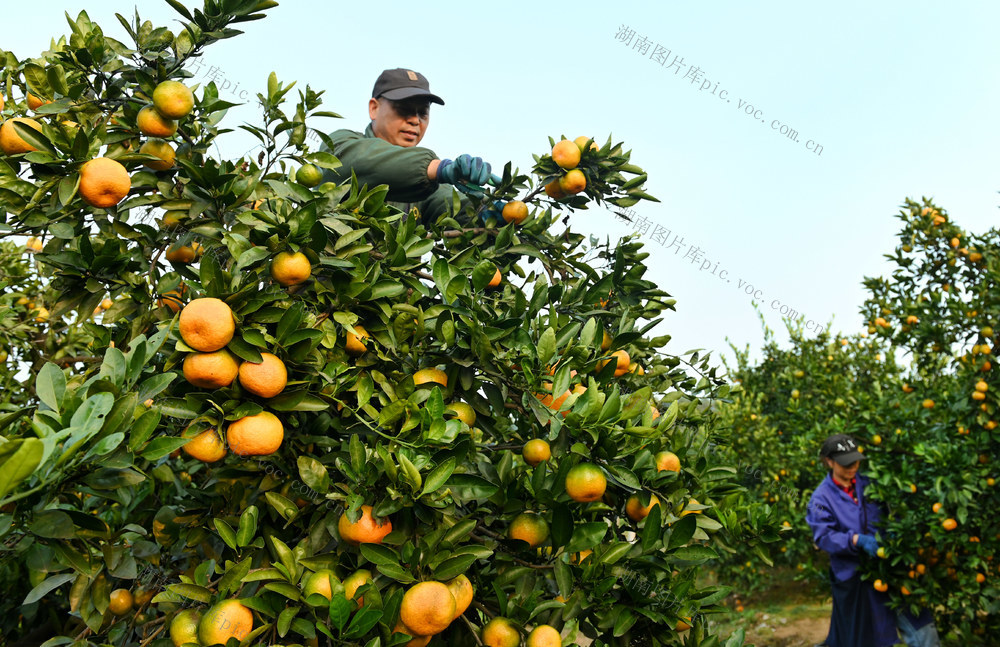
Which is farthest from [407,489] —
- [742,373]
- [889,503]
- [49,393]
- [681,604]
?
[742,373]

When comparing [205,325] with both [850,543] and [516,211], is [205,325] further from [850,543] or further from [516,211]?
[850,543]

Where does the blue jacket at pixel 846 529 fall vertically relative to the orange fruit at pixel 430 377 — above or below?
below

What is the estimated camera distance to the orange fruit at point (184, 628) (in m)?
1.27

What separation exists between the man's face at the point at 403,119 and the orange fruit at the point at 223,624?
6.68ft

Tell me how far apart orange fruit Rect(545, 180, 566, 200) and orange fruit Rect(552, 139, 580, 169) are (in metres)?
0.08

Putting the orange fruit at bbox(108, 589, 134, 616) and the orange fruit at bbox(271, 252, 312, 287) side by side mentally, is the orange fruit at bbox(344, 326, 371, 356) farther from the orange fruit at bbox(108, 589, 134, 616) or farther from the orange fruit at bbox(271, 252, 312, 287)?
the orange fruit at bbox(108, 589, 134, 616)

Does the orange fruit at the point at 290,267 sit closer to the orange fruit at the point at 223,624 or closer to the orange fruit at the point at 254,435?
the orange fruit at the point at 254,435

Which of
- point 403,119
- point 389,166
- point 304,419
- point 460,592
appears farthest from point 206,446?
point 403,119

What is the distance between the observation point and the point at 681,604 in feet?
4.98

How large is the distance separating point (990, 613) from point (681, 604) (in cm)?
382

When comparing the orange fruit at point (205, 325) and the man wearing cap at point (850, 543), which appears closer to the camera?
the orange fruit at point (205, 325)

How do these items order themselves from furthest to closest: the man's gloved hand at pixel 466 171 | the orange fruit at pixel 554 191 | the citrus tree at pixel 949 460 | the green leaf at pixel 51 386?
the citrus tree at pixel 949 460, the orange fruit at pixel 554 191, the man's gloved hand at pixel 466 171, the green leaf at pixel 51 386

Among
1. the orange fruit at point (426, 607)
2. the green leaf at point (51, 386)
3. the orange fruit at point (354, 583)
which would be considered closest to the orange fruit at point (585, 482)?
the orange fruit at point (426, 607)

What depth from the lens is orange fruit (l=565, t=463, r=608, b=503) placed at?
136 cm
